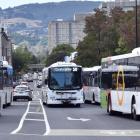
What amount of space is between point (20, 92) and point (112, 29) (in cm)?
2100

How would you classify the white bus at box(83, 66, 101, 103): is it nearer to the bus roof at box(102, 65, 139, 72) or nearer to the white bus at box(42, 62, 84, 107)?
the white bus at box(42, 62, 84, 107)

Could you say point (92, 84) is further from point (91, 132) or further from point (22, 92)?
point (91, 132)

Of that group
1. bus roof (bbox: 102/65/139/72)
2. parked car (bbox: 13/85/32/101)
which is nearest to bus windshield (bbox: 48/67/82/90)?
bus roof (bbox: 102/65/139/72)

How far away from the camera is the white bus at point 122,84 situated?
30922mm

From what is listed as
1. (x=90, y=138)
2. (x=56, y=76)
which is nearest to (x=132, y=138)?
(x=90, y=138)

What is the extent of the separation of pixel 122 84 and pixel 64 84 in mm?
16412

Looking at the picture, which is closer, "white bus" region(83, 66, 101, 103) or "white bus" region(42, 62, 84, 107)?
"white bus" region(42, 62, 84, 107)

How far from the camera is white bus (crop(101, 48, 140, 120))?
30.9 metres

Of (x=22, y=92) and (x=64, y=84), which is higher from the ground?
(x=64, y=84)

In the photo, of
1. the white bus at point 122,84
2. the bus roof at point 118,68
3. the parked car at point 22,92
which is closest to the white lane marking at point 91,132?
the white bus at point 122,84

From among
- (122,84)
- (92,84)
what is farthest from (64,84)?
(122,84)

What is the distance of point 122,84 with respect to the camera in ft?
109

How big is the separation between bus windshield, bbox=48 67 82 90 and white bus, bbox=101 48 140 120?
992 cm

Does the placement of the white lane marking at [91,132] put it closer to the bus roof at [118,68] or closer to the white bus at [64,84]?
the bus roof at [118,68]
